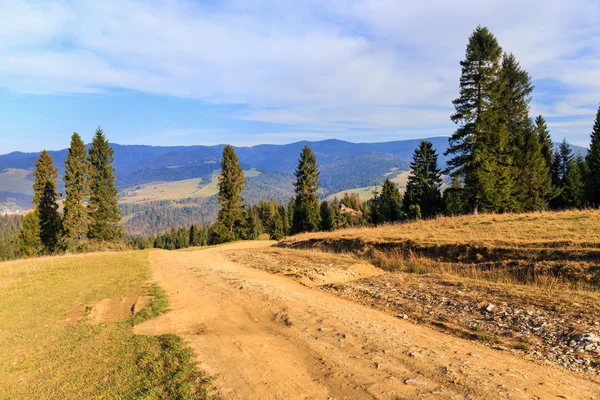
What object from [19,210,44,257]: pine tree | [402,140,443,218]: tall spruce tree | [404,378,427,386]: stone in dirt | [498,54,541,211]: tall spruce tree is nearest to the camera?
[404,378,427,386]: stone in dirt

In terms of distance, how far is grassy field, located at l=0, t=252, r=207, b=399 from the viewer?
206 inches

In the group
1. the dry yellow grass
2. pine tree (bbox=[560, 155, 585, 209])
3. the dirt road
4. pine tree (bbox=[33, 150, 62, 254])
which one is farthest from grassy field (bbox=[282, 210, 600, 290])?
pine tree (bbox=[33, 150, 62, 254])

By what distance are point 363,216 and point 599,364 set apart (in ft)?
311

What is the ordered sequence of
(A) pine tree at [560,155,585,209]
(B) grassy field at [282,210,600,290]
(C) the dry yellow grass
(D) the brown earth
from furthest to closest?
1. (A) pine tree at [560,155,585,209]
2. (C) the dry yellow grass
3. (B) grassy field at [282,210,600,290]
4. (D) the brown earth

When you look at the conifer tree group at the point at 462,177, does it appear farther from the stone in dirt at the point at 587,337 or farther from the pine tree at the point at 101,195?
the stone in dirt at the point at 587,337

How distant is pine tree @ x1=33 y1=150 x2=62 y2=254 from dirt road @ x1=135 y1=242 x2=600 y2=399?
43.6m

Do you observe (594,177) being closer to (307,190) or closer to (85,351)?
(307,190)

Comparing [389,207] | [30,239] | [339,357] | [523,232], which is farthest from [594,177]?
[30,239]

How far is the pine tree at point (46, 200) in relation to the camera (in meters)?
41.9

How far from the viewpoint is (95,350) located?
6.92 m

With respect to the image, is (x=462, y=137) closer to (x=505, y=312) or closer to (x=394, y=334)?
(x=505, y=312)

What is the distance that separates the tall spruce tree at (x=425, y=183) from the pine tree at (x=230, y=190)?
32.1 meters

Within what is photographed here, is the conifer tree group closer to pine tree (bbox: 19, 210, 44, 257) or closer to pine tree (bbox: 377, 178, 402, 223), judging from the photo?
pine tree (bbox: 19, 210, 44, 257)

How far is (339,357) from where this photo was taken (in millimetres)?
5711
